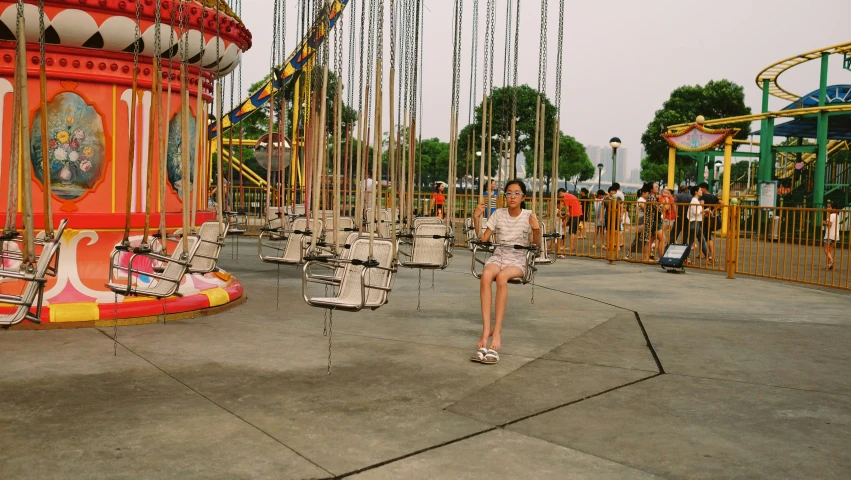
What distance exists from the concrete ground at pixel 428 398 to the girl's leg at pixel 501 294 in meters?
0.21

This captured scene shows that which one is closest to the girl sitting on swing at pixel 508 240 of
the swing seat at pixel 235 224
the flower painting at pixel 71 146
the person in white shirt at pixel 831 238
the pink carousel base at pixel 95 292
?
the swing seat at pixel 235 224

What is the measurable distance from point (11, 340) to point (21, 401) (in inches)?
91.2

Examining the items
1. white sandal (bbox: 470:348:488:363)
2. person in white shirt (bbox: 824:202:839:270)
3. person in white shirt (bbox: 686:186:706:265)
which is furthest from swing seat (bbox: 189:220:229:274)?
person in white shirt (bbox: 824:202:839:270)

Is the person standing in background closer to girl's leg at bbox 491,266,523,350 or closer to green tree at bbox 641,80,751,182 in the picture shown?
girl's leg at bbox 491,266,523,350

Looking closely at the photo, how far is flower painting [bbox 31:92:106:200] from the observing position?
28.3 feet

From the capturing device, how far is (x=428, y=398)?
560 cm

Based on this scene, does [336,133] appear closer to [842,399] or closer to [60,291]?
[60,291]

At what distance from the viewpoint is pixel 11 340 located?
24.0 feet

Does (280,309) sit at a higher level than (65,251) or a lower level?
lower

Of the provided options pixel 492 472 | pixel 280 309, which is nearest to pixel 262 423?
pixel 492 472

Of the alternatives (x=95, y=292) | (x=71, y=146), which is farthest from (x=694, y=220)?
(x=71, y=146)

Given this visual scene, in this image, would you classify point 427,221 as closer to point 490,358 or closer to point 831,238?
point 490,358

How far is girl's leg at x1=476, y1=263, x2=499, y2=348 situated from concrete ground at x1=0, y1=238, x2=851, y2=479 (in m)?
0.27

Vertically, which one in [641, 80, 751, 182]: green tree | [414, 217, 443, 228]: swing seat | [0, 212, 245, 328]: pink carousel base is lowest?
[0, 212, 245, 328]: pink carousel base
